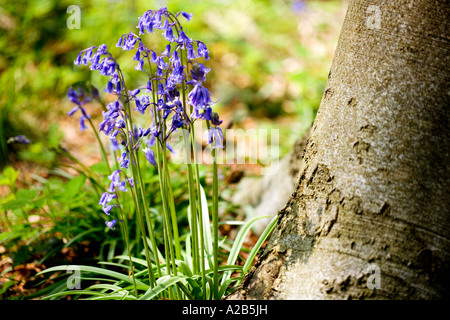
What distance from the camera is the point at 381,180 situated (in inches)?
53.3

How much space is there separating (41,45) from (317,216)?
4830 mm

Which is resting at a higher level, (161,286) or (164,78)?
(164,78)

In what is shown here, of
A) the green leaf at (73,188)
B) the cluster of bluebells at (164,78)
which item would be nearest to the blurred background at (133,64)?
the green leaf at (73,188)

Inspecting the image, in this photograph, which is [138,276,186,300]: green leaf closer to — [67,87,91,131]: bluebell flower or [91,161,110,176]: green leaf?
[67,87,91,131]: bluebell flower

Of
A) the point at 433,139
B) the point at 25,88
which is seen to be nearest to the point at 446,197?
the point at 433,139

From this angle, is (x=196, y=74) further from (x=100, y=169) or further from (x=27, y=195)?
(x=27, y=195)

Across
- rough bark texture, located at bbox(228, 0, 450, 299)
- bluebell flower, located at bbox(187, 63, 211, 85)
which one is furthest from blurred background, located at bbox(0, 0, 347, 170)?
bluebell flower, located at bbox(187, 63, 211, 85)

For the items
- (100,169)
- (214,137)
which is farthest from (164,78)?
(100,169)

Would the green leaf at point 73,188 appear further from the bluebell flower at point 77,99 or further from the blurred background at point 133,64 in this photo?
the blurred background at point 133,64

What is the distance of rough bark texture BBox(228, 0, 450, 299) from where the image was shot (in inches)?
51.1
